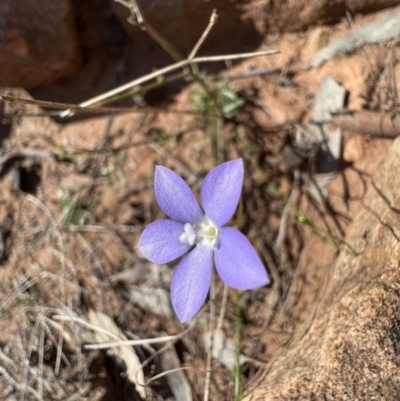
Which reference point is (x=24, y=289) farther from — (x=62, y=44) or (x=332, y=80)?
(x=332, y=80)

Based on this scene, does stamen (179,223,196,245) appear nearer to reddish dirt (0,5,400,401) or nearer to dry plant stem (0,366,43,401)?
reddish dirt (0,5,400,401)

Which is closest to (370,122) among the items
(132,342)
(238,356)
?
(238,356)

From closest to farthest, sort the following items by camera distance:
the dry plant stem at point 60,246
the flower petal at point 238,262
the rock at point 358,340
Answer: the flower petal at point 238,262, the rock at point 358,340, the dry plant stem at point 60,246

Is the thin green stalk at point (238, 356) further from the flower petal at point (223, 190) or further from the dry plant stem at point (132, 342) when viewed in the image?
the flower petal at point (223, 190)

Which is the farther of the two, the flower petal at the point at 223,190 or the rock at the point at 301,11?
the rock at the point at 301,11

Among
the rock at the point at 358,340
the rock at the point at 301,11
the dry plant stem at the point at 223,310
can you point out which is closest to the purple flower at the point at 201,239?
the rock at the point at 358,340
